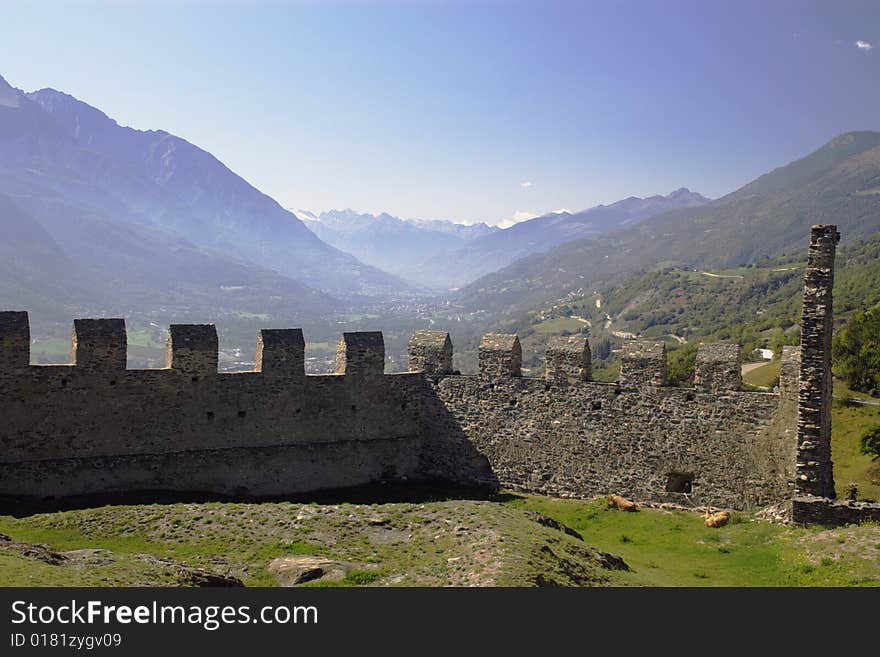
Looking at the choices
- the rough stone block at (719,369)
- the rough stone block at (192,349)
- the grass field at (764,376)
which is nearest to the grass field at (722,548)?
the rough stone block at (719,369)

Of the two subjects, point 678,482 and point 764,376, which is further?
point 764,376

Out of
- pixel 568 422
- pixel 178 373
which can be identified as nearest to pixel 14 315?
pixel 178 373

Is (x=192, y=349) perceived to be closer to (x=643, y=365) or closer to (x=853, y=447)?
(x=643, y=365)

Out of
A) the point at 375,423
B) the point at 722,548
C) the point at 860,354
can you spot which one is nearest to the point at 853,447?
the point at 860,354

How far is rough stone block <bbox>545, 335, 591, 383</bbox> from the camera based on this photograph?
76.1ft

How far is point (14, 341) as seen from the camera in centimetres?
2050

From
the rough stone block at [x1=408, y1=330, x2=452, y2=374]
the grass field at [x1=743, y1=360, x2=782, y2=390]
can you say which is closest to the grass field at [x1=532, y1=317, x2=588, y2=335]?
the grass field at [x1=743, y1=360, x2=782, y2=390]

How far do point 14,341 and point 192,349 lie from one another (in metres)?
4.65

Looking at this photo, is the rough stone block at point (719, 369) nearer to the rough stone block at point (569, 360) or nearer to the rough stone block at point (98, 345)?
the rough stone block at point (569, 360)

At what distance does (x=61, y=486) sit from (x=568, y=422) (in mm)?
14789

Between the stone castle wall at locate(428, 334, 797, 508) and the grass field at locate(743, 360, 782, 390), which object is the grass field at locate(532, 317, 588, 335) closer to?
the grass field at locate(743, 360, 782, 390)

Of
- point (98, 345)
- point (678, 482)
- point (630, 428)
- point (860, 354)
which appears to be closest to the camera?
point (98, 345)

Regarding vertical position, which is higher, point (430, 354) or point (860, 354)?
point (430, 354)
